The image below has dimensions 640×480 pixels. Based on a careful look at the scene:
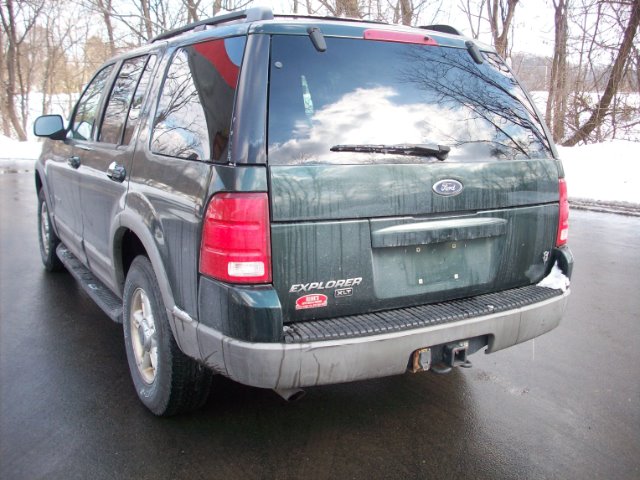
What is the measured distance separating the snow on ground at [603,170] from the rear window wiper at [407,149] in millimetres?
9588

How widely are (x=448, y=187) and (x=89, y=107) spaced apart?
321cm

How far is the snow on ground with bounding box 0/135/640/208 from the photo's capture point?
466 inches

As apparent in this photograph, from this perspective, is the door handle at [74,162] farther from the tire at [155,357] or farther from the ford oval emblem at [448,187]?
the ford oval emblem at [448,187]

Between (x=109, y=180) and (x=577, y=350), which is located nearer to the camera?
(x=109, y=180)

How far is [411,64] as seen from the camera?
9.14 ft

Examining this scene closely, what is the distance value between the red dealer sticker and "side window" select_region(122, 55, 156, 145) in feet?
5.49

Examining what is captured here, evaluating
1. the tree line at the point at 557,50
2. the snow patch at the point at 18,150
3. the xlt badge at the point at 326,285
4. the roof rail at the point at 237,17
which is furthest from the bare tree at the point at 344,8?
the xlt badge at the point at 326,285

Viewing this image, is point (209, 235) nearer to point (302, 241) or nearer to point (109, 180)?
point (302, 241)

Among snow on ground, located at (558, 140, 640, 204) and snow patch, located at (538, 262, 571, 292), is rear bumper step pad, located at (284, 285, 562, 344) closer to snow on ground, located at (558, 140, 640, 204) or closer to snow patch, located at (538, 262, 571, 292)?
snow patch, located at (538, 262, 571, 292)

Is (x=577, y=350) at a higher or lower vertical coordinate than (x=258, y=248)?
lower

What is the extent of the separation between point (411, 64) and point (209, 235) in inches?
52.1

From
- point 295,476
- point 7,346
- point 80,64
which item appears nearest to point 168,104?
point 295,476

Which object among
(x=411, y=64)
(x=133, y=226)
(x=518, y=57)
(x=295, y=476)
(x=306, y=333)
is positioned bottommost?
(x=295, y=476)

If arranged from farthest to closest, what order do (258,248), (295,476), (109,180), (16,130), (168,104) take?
(16,130) < (109,180) < (168,104) < (295,476) < (258,248)
